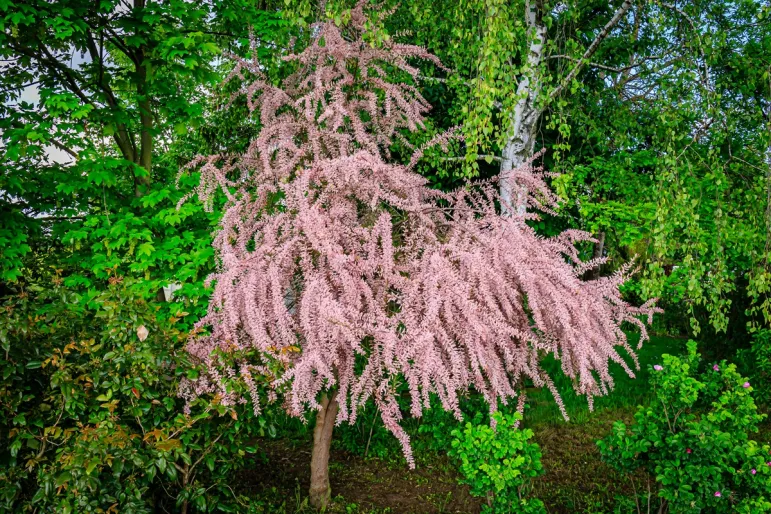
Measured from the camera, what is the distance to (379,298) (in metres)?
3.71

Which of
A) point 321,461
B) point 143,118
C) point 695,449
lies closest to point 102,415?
point 321,461

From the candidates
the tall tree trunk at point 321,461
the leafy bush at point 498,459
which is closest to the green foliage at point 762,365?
the leafy bush at point 498,459

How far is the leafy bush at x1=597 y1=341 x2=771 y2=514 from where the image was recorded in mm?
3438

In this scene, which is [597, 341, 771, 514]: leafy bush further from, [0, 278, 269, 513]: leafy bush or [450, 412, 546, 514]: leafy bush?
[0, 278, 269, 513]: leafy bush

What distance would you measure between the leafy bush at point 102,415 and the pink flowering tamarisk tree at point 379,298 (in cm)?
25

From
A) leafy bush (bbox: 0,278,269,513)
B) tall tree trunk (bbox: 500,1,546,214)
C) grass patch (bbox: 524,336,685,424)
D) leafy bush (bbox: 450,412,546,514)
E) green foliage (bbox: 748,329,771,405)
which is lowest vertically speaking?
grass patch (bbox: 524,336,685,424)

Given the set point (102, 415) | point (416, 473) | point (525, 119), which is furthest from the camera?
point (525, 119)

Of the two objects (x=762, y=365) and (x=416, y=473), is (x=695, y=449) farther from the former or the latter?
(x=762, y=365)

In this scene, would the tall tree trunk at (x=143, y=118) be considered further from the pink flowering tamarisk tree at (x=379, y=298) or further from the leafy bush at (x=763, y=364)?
the leafy bush at (x=763, y=364)

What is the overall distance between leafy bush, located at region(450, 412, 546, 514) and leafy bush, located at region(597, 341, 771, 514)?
0.66 m

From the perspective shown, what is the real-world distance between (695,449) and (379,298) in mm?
2232

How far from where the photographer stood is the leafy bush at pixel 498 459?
3.52m

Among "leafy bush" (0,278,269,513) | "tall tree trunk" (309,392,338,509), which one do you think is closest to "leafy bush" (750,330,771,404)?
"tall tree trunk" (309,392,338,509)

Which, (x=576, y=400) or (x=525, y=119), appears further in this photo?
(x=576, y=400)
